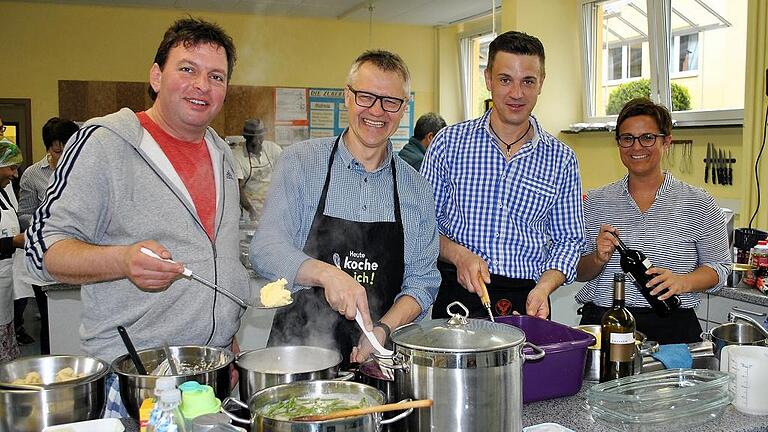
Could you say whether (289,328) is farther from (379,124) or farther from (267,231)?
(379,124)

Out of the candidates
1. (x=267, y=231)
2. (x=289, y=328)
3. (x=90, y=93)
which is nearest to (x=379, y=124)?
(x=267, y=231)

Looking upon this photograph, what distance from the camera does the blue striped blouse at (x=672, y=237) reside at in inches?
110

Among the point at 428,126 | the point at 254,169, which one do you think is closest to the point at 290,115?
the point at 254,169

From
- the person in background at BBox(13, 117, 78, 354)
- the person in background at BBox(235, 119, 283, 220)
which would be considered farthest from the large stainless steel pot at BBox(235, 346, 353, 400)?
the person in background at BBox(13, 117, 78, 354)

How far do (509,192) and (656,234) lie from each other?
2.19 ft

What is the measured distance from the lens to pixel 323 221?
7.44 ft

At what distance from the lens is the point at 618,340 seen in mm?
2004

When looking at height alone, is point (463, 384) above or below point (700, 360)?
above

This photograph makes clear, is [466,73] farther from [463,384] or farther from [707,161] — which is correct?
[463,384]

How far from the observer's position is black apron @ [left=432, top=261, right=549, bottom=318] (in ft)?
8.31

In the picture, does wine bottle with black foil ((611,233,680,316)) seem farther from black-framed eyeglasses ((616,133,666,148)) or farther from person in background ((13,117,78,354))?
person in background ((13,117,78,354))

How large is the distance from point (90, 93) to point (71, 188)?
257 inches

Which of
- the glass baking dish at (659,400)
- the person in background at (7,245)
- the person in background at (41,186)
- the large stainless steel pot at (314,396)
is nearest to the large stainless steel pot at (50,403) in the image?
the large stainless steel pot at (314,396)

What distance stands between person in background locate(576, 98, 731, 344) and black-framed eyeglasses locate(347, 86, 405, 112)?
3.30 ft
